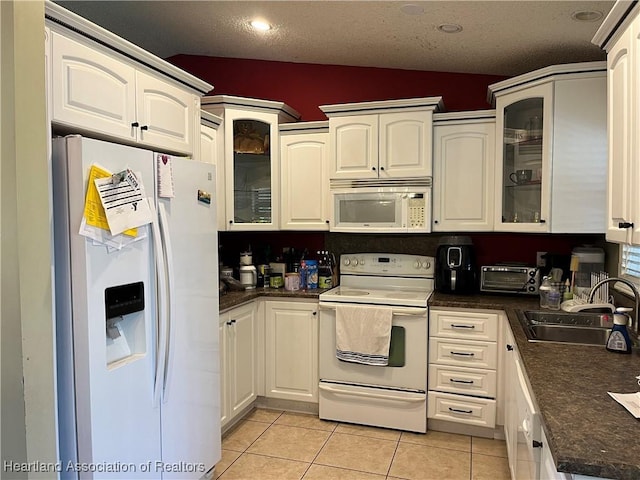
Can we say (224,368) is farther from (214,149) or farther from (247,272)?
(214,149)

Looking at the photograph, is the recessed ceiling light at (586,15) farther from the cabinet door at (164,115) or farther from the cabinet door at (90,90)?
the cabinet door at (90,90)

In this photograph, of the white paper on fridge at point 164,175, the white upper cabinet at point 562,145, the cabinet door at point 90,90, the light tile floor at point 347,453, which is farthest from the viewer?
the white upper cabinet at point 562,145

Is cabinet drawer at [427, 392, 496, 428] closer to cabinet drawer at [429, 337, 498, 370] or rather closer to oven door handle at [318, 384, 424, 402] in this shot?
oven door handle at [318, 384, 424, 402]

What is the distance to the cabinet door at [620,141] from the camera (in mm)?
1590

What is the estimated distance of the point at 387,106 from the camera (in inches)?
124

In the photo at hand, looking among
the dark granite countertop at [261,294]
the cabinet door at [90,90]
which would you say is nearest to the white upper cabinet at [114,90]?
the cabinet door at [90,90]

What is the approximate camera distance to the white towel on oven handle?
116 inches

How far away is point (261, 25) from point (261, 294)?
1.78m

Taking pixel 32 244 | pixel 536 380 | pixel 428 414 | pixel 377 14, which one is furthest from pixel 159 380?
pixel 377 14

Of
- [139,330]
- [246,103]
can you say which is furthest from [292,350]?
[246,103]

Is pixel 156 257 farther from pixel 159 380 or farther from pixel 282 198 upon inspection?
pixel 282 198

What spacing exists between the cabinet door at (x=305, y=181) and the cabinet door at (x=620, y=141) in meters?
1.94

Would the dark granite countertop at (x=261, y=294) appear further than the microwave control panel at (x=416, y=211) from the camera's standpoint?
No

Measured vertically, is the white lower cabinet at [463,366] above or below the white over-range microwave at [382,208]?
below
